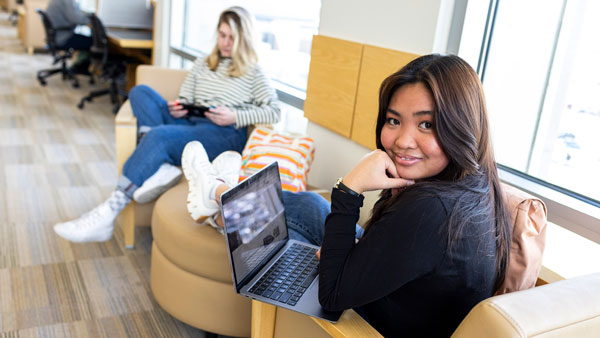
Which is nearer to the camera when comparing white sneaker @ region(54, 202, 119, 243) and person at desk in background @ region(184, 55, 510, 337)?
person at desk in background @ region(184, 55, 510, 337)

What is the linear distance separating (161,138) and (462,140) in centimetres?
171

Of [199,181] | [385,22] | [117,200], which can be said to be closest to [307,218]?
[199,181]

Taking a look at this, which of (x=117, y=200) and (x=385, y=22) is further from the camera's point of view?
(x=117, y=200)

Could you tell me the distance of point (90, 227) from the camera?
2.36 metres

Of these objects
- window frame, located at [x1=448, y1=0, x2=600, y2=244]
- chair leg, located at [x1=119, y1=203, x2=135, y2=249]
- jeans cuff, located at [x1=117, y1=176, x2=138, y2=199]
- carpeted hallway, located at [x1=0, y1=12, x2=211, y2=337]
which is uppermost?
window frame, located at [x1=448, y1=0, x2=600, y2=244]

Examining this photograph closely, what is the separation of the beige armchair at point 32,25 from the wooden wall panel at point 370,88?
24.6 ft

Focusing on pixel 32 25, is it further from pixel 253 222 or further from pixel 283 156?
pixel 253 222

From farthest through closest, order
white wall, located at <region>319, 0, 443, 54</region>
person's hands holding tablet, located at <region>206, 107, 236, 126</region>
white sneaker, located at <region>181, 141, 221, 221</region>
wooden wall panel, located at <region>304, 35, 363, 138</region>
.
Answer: person's hands holding tablet, located at <region>206, 107, 236, 126</region>
wooden wall panel, located at <region>304, 35, 363, 138</region>
white wall, located at <region>319, 0, 443, 54</region>
white sneaker, located at <region>181, 141, 221, 221</region>

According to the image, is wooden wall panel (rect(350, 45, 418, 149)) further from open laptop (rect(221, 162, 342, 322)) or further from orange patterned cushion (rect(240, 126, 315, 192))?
open laptop (rect(221, 162, 342, 322))

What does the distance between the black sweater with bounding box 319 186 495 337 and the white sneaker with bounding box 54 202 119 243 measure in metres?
1.57

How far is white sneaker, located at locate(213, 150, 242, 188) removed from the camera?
1.94 meters

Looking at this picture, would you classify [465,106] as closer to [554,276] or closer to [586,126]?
[554,276]

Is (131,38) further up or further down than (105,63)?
further up

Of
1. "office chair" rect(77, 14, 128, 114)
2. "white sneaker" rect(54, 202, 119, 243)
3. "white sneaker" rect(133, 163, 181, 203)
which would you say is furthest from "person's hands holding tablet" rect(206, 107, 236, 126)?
"office chair" rect(77, 14, 128, 114)
